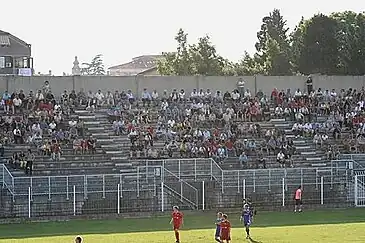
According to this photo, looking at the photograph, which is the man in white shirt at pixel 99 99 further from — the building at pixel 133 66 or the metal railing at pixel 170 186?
the building at pixel 133 66

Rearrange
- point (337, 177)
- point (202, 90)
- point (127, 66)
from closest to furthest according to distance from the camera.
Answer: point (337, 177), point (202, 90), point (127, 66)

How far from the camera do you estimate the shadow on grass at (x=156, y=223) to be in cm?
3691

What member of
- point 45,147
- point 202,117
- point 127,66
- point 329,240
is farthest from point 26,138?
point 127,66

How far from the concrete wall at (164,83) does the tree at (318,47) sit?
58.9 feet

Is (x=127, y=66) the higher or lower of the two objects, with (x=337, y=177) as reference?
higher

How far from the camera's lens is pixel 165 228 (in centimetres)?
3788

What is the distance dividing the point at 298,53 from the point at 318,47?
2.65 metres

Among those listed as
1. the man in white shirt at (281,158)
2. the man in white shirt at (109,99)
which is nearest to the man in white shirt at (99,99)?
the man in white shirt at (109,99)

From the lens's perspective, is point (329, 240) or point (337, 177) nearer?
point (329, 240)

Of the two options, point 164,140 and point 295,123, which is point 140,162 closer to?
point 164,140

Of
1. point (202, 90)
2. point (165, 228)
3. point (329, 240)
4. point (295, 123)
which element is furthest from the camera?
point (202, 90)

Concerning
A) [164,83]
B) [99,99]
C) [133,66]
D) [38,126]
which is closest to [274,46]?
[164,83]

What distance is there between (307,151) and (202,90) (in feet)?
32.2

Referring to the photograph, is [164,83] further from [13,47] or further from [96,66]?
[96,66]
